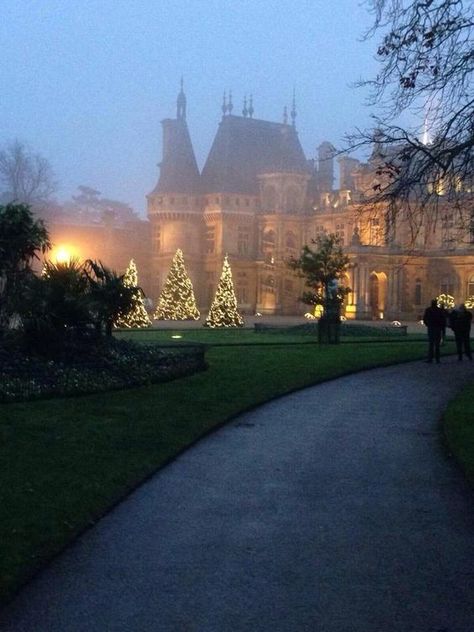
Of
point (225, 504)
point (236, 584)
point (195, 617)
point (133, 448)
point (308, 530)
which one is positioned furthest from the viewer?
point (133, 448)

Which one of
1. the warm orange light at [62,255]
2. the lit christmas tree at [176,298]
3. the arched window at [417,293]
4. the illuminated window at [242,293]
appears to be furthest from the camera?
the illuminated window at [242,293]

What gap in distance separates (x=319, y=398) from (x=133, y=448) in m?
5.78

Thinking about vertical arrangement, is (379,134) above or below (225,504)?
above

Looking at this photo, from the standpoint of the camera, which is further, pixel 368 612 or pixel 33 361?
pixel 33 361

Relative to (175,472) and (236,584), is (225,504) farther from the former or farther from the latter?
(236,584)

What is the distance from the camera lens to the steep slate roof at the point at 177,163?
76.0 meters

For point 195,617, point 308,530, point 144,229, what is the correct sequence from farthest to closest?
point 144,229, point 308,530, point 195,617

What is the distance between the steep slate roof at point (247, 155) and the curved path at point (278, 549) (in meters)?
66.9

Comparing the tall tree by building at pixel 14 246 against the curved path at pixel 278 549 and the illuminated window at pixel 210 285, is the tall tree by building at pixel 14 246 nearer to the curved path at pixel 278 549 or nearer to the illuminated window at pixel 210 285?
the curved path at pixel 278 549

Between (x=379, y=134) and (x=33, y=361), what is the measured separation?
7.37 metres

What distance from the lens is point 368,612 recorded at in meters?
5.05

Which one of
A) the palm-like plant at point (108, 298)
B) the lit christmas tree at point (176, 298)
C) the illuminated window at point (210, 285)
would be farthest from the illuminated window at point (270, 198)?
the palm-like plant at point (108, 298)

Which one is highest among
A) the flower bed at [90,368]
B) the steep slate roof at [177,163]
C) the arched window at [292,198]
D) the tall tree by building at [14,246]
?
the steep slate roof at [177,163]

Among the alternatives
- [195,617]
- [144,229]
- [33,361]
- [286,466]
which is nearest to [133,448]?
[286,466]
